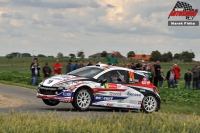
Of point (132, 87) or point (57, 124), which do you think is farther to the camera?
point (132, 87)

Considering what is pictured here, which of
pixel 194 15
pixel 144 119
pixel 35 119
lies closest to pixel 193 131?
pixel 144 119

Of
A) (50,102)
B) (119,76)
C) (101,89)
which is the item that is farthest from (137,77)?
(50,102)

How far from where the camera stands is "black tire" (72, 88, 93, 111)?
16.6 m

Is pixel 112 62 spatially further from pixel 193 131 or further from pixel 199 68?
pixel 193 131

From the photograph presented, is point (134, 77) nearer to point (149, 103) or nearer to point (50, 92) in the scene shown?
point (149, 103)

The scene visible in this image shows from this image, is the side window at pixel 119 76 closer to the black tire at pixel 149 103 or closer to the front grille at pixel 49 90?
the black tire at pixel 149 103

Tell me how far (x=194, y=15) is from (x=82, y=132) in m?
34.9

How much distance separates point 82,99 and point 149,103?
276 centimetres

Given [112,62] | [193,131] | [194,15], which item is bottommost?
[193,131]

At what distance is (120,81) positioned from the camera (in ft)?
58.9

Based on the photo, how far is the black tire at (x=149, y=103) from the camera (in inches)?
714

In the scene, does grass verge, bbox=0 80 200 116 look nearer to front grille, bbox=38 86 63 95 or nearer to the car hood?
the car hood

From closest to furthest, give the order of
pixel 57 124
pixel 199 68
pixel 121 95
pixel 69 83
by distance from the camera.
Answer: pixel 57 124 < pixel 69 83 < pixel 121 95 < pixel 199 68

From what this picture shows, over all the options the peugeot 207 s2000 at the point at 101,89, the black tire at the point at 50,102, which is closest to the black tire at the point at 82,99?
the peugeot 207 s2000 at the point at 101,89
